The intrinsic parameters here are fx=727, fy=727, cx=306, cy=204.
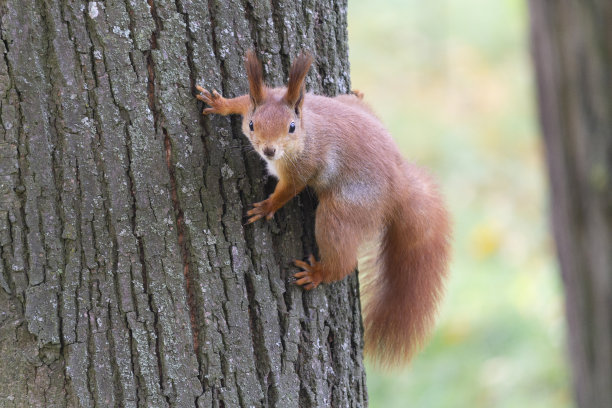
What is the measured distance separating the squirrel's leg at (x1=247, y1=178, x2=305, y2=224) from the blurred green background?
3.03ft

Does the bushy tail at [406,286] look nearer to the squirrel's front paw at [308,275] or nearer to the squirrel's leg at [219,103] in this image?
the squirrel's front paw at [308,275]

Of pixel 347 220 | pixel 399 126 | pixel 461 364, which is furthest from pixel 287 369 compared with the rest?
pixel 399 126

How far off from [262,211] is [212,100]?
26 cm

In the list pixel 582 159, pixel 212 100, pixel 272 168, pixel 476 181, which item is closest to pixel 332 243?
pixel 272 168

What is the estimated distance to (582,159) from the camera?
132 cm

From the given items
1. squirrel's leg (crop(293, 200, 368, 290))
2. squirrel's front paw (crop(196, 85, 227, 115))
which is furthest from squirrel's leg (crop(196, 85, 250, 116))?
squirrel's leg (crop(293, 200, 368, 290))

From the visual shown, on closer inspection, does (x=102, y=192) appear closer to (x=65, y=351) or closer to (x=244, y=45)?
(x=65, y=351)

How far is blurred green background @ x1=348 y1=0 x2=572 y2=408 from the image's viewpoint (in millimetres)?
3412

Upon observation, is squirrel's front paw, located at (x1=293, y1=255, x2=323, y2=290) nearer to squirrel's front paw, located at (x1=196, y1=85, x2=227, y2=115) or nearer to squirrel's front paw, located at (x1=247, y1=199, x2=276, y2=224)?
squirrel's front paw, located at (x1=247, y1=199, x2=276, y2=224)

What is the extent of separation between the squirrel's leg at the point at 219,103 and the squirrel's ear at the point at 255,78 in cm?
4

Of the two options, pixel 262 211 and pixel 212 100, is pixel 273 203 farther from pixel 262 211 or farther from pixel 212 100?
pixel 212 100

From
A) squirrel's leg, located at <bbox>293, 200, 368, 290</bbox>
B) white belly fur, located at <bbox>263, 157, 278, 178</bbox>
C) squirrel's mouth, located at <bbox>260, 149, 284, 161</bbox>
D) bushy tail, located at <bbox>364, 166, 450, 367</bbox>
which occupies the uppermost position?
squirrel's mouth, located at <bbox>260, 149, 284, 161</bbox>

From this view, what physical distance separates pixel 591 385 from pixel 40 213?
3.73ft

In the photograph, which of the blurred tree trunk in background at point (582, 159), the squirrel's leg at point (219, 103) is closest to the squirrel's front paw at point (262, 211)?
the squirrel's leg at point (219, 103)
